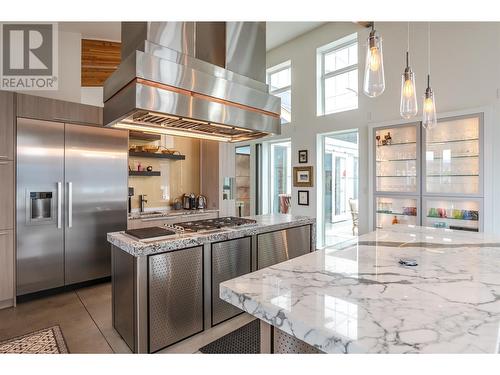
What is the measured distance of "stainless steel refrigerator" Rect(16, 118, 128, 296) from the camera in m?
3.16

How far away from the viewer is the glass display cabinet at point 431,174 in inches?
143

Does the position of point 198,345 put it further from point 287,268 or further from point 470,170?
point 470,170

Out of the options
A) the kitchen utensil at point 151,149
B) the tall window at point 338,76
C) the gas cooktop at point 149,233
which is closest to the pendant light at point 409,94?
the gas cooktop at point 149,233

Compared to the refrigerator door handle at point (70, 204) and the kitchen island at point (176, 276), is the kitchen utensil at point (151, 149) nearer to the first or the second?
the refrigerator door handle at point (70, 204)

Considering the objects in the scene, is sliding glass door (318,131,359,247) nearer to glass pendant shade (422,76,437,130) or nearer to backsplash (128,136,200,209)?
backsplash (128,136,200,209)

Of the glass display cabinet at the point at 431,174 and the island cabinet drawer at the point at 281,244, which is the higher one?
the glass display cabinet at the point at 431,174

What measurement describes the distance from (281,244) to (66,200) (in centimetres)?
258

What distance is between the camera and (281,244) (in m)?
3.16

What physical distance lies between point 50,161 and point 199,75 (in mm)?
2329

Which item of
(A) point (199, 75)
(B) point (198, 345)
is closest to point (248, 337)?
(B) point (198, 345)

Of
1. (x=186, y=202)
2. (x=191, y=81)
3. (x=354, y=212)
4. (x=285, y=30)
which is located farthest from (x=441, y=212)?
(x=285, y=30)

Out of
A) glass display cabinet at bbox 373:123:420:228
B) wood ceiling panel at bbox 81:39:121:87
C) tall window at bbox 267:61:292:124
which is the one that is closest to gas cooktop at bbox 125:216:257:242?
glass display cabinet at bbox 373:123:420:228

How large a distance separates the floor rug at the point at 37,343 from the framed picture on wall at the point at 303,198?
4.18 m

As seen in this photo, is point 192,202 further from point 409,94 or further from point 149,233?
point 409,94
